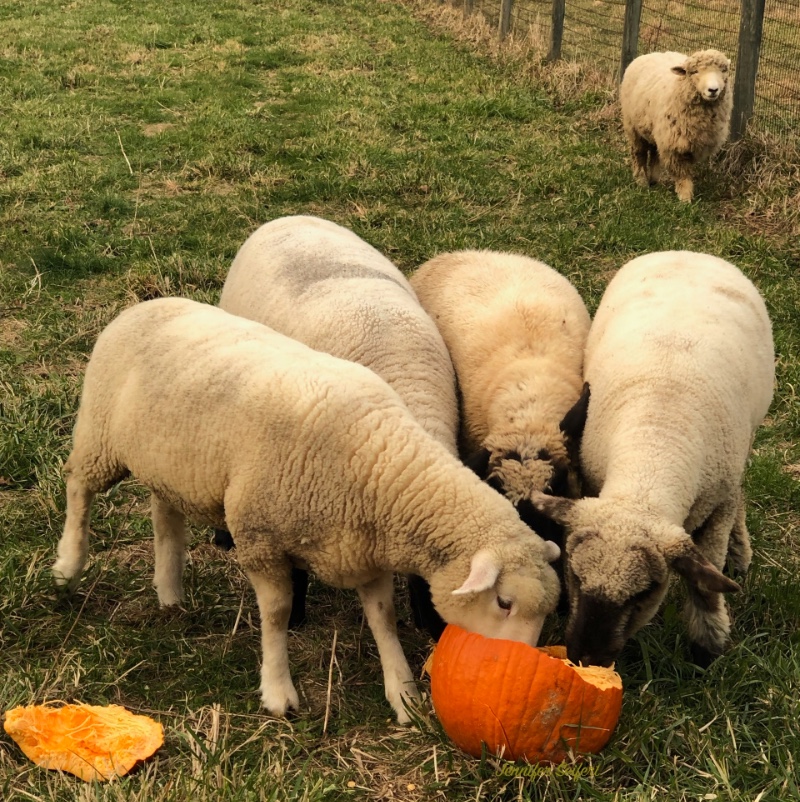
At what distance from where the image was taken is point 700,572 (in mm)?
2898

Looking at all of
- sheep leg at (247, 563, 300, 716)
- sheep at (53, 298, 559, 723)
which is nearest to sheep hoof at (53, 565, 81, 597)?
sheep at (53, 298, 559, 723)

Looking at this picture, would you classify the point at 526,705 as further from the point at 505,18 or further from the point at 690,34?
the point at 505,18

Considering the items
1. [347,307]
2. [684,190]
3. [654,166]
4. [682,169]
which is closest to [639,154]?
[654,166]

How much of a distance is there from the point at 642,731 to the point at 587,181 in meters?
6.20

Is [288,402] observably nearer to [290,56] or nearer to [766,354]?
[766,354]

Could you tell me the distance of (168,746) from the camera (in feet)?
9.63

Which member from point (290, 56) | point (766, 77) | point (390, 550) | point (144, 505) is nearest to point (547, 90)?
point (766, 77)

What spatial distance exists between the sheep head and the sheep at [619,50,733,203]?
5524 millimetres

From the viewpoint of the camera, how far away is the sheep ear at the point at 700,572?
2.87 meters

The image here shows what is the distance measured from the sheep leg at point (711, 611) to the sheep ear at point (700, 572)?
0.70 feet

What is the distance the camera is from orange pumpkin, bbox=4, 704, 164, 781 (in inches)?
109

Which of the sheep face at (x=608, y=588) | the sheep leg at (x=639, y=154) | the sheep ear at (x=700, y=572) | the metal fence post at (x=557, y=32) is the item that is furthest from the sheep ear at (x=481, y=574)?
the metal fence post at (x=557, y=32)

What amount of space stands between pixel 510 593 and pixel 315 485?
0.72 metres

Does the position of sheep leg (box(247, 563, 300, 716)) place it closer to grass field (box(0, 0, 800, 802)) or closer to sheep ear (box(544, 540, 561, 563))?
grass field (box(0, 0, 800, 802))
